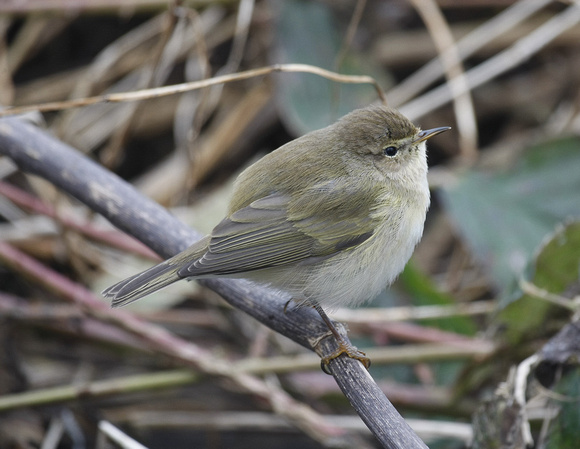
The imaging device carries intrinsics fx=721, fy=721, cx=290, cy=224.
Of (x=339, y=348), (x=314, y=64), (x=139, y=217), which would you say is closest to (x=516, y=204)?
(x=314, y=64)

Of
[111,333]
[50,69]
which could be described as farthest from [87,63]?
[111,333]

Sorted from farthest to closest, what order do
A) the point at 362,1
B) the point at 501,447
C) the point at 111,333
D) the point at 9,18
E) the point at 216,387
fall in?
1. the point at 9,18
2. the point at 216,387
3. the point at 111,333
4. the point at 362,1
5. the point at 501,447

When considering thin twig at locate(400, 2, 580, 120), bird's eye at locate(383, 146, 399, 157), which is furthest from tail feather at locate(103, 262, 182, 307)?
thin twig at locate(400, 2, 580, 120)

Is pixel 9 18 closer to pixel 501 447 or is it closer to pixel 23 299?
pixel 23 299

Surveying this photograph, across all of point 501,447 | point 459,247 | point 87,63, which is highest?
point 87,63

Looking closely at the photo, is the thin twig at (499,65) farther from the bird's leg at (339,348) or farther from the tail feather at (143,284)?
the tail feather at (143,284)

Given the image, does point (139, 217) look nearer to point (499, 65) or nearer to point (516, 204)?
point (516, 204)

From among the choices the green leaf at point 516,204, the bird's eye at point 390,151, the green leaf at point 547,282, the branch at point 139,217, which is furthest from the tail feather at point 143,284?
the green leaf at point 516,204
